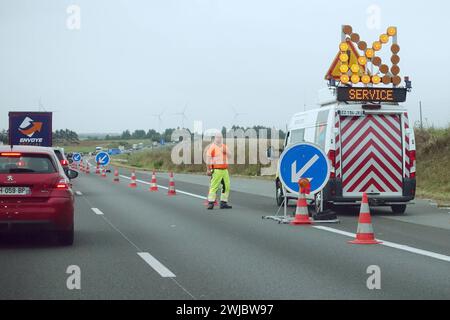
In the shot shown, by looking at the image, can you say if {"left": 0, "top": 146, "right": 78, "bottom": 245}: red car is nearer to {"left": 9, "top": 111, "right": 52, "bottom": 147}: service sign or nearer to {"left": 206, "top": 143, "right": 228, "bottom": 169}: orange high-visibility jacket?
{"left": 206, "top": 143, "right": 228, "bottom": 169}: orange high-visibility jacket

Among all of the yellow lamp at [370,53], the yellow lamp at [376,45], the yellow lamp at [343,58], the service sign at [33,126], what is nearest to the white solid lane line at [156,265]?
the yellow lamp at [343,58]

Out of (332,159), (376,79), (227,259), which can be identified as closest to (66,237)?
(227,259)

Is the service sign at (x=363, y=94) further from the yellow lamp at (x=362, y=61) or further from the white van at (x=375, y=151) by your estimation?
the yellow lamp at (x=362, y=61)

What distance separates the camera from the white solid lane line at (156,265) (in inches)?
346

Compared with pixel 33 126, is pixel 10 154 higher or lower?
lower

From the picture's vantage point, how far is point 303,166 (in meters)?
14.4

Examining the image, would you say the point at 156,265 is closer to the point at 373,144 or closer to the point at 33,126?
the point at 373,144

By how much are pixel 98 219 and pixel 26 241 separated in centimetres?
395

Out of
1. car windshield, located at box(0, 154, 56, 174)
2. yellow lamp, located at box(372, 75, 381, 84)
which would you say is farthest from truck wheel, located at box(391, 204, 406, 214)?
car windshield, located at box(0, 154, 56, 174)

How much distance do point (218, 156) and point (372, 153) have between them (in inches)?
144

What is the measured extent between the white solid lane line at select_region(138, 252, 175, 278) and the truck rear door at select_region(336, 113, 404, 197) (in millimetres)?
7103

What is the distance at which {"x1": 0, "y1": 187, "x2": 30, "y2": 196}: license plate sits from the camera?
10.9 meters
